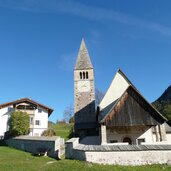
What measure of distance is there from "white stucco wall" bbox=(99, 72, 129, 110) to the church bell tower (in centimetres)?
1351

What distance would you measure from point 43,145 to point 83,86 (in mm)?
23296

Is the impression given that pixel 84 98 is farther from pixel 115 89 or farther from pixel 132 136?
pixel 132 136

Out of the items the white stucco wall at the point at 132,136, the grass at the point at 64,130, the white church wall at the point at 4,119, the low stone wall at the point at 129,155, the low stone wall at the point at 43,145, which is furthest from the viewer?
the grass at the point at 64,130

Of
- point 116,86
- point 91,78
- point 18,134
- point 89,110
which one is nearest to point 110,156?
point 116,86

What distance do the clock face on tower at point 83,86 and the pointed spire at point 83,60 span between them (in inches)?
161

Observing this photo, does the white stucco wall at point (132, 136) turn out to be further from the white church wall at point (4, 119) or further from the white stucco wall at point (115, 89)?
the white church wall at point (4, 119)

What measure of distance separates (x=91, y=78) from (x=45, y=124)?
14.9 m

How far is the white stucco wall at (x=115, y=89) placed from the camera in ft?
111

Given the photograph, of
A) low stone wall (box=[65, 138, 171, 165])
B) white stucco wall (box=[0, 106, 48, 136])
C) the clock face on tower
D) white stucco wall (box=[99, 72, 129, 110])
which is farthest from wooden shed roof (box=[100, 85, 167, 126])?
white stucco wall (box=[0, 106, 48, 136])

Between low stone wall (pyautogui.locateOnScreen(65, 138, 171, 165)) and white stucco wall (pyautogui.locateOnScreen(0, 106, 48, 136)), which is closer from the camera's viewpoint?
low stone wall (pyautogui.locateOnScreen(65, 138, 171, 165))

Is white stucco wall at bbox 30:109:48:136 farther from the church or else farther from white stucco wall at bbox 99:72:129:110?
white stucco wall at bbox 99:72:129:110

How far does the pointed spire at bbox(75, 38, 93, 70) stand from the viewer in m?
54.5

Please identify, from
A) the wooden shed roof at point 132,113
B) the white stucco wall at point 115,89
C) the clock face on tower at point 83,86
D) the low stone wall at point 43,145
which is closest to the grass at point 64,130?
the clock face on tower at point 83,86

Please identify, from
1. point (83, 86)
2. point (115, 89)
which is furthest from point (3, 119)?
point (115, 89)
